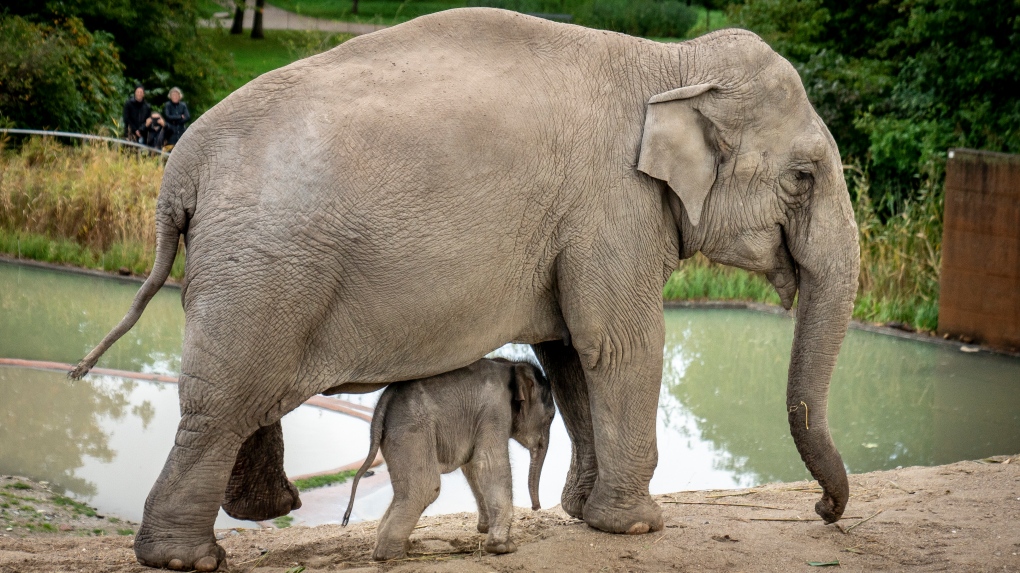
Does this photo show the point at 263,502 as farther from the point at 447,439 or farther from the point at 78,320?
the point at 78,320

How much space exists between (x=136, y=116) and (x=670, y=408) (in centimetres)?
1375

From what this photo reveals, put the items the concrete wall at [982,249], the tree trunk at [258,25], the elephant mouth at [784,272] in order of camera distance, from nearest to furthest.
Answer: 1. the elephant mouth at [784,272]
2. the concrete wall at [982,249]
3. the tree trunk at [258,25]

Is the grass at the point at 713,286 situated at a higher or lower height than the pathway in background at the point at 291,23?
lower

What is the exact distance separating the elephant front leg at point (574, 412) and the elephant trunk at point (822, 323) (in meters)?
0.93

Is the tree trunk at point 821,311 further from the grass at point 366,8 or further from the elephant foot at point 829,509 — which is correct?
the grass at point 366,8

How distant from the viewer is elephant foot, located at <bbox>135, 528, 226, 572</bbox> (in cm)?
470

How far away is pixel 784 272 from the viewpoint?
5508mm

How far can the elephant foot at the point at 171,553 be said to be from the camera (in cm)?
470

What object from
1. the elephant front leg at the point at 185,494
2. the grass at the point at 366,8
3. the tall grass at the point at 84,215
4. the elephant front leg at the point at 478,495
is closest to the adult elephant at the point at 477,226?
the elephant front leg at the point at 185,494

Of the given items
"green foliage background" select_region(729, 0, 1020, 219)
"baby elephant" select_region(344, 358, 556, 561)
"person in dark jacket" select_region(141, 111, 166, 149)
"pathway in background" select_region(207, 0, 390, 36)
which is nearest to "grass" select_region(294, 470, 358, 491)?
"baby elephant" select_region(344, 358, 556, 561)

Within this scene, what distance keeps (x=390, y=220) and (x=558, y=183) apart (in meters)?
0.75

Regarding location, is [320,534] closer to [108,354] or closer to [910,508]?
[910,508]

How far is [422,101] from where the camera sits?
4.80m

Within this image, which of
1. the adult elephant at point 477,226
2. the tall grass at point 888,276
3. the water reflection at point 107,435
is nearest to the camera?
the adult elephant at point 477,226
